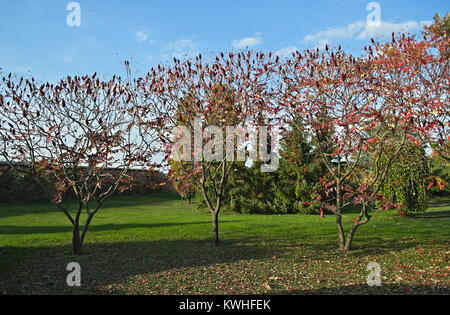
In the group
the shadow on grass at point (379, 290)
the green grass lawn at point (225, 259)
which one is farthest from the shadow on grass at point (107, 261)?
the shadow on grass at point (379, 290)

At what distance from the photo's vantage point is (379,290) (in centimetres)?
558

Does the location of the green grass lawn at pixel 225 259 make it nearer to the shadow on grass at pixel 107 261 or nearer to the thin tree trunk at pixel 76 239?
the shadow on grass at pixel 107 261

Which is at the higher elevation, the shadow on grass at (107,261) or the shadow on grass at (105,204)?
the shadow on grass at (105,204)

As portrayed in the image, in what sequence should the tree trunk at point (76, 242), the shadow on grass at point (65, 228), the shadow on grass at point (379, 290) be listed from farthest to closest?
the shadow on grass at point (65, 228), the tree trunk at point (76, 242), the shadow on grass at point (379, 290)

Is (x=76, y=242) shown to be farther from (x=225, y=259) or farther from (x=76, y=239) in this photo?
(x=225, y=259)

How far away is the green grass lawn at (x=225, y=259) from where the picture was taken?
586 centimetres

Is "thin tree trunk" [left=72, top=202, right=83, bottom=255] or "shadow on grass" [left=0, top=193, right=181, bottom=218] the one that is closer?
"thin tree trunk" [left=72, top=202, right=83, bottom=255]

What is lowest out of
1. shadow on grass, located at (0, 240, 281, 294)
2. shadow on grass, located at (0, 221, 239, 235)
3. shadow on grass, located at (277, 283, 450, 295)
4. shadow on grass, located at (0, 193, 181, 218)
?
shadow on grass, located at (277, 283, 450, 295)

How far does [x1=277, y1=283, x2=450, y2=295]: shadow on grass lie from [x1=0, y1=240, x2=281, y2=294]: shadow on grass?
2.06m

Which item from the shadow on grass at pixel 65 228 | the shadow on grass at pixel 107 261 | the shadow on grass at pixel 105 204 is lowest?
the shadow on grass at pixel 107 261

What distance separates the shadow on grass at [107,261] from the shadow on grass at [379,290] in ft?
6.76

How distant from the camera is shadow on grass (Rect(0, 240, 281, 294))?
20.1ft

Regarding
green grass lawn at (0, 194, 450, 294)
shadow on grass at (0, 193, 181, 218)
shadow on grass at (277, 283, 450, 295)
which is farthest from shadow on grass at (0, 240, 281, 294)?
shadow on grass at (0, 193, 181, 218)

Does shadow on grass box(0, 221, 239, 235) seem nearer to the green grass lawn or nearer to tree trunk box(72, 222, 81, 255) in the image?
the green grass lawn
